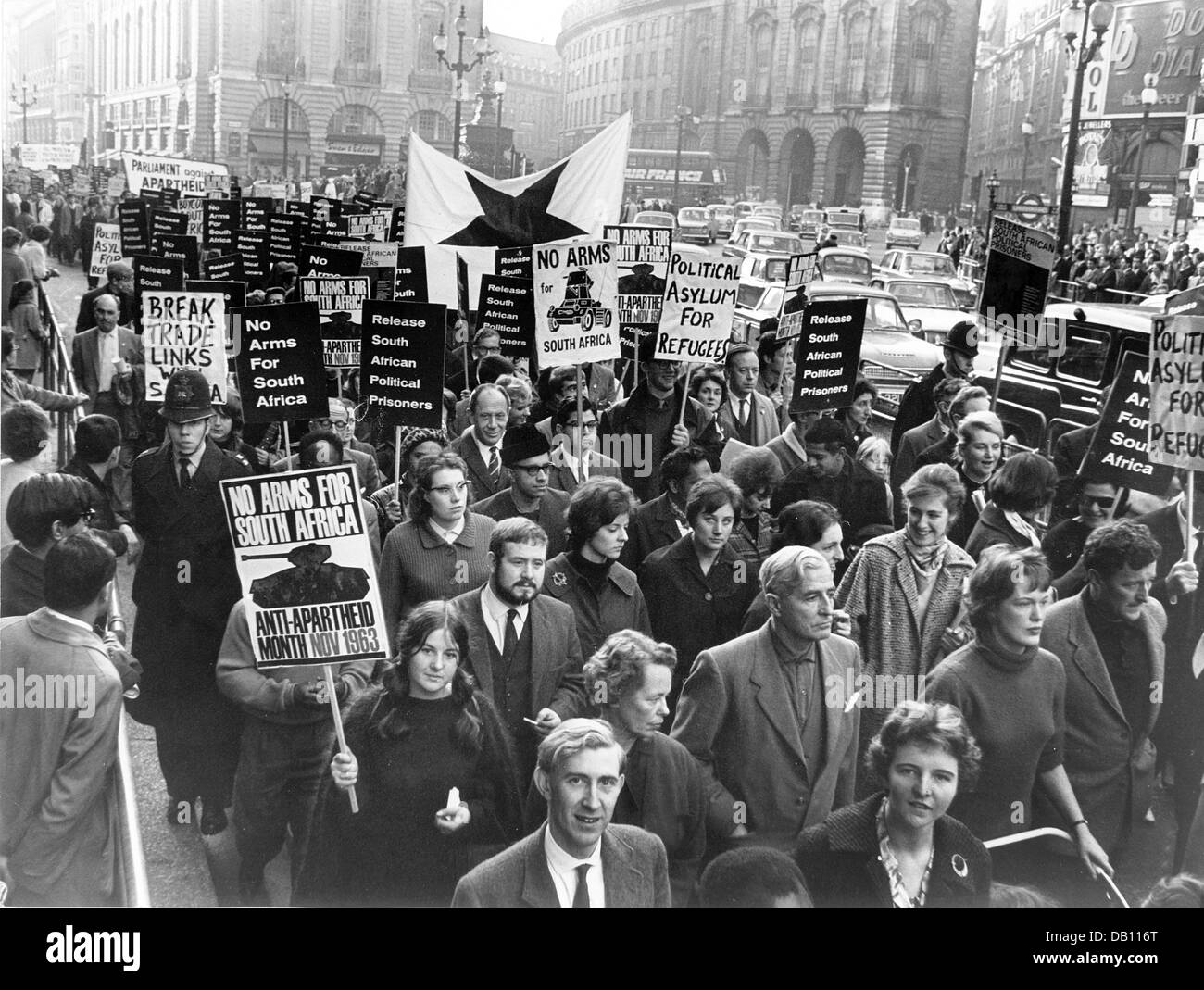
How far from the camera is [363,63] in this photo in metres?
36.9

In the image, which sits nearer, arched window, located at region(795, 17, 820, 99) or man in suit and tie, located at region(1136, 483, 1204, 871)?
man in suit and tie, located at region(1136, 483, 1204, 871)

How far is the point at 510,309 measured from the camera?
9648 mm

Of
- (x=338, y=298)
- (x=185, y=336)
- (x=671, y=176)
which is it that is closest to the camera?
(x=185, y=336)

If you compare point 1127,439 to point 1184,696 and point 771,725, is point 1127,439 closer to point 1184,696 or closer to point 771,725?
point 1184,696

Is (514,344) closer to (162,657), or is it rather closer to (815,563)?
(162,657)

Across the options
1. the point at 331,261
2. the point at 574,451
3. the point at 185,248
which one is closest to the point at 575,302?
the point at 574,451

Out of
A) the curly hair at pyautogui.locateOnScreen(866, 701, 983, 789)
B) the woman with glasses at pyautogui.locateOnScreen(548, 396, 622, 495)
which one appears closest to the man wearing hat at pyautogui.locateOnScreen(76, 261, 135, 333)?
the woman with glasses at pyautogui.locateOnScreen(548, 396, 622, 495)

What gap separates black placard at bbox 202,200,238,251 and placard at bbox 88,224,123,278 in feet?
3.68

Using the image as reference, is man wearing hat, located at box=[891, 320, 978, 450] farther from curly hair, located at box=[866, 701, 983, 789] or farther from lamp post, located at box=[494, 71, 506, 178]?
Answer: lamp post, located at box=[494, 71, 506, 178]

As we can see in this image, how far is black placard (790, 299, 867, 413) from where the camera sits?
7598mm

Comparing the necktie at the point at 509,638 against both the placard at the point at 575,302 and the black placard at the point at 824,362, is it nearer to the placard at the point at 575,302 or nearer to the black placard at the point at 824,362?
the placard at the point at 575,302

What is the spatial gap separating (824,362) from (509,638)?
3439 millimetres
